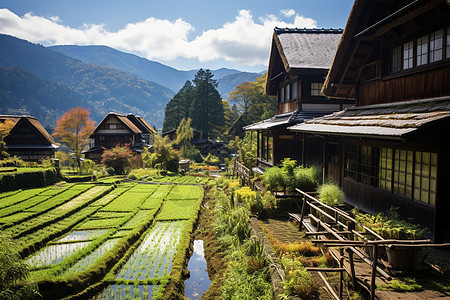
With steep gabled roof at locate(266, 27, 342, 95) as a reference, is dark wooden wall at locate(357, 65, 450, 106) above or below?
below

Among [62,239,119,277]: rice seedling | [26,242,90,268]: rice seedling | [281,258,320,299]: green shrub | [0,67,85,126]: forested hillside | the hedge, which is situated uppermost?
[0,67,85,126]: forested hillside

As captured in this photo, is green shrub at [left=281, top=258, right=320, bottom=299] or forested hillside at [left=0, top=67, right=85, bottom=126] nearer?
green shrub at [left=281, top=258, right=320, bottom=299]

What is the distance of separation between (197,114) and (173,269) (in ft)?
152

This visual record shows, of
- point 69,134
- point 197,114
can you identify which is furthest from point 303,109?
point 197,114

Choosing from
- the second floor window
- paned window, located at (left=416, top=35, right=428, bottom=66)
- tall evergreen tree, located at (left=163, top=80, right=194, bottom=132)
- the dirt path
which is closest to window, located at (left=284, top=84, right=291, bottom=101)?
the dirt path

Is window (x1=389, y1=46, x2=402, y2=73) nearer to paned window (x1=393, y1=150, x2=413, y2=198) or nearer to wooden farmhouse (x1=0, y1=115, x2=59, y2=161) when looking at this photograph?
paned window (x1=393, y1=150, x2=413, y2=198)

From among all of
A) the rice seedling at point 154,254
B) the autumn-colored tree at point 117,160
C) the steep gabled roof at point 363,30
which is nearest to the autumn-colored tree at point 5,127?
the autumn-colored tree at point 117,160

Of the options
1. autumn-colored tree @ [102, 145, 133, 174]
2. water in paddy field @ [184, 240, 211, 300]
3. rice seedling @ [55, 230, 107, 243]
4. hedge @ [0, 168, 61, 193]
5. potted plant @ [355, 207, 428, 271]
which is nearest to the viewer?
potted plant @ [355, 207, 428, 271]

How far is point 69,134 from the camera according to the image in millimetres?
37750

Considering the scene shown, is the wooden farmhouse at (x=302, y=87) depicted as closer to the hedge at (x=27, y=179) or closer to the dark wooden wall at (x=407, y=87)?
the dark wooden wall at (x=407, y=87)

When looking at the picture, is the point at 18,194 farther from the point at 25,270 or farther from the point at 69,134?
the point at 69,134

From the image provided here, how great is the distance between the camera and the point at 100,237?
10.9 metres

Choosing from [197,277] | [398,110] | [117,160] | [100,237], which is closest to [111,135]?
[117,160]

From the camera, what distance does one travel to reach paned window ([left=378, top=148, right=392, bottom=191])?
25.7 ft
